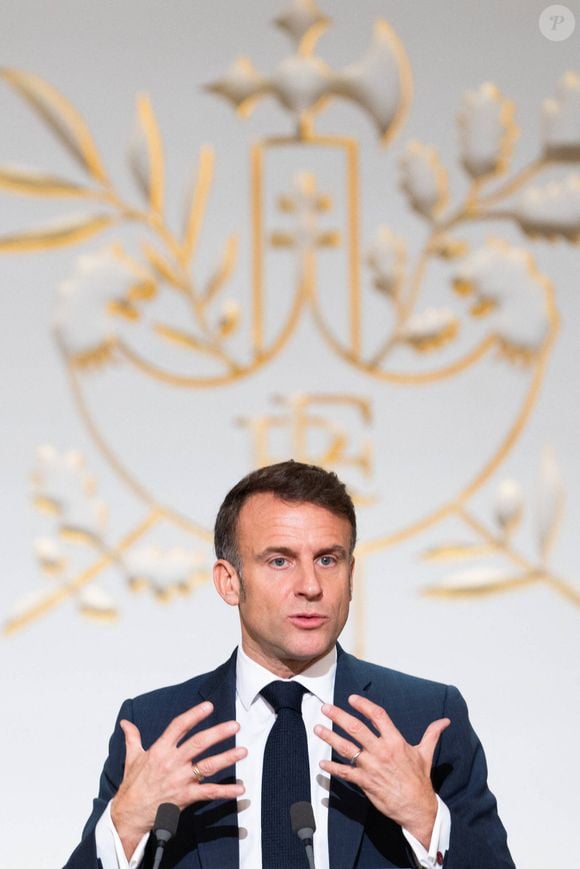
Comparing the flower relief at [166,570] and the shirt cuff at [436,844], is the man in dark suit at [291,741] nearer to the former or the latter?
the shirt cuff at [436,844]

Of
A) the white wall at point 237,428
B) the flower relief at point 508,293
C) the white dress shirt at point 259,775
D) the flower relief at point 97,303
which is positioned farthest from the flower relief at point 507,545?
the white dress shirt at point 259,775

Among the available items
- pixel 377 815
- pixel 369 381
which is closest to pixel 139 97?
pixel 369 381

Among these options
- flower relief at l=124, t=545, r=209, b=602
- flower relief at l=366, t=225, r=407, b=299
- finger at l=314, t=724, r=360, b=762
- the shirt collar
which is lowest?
finger at l=314, t=724, r=360, b=762

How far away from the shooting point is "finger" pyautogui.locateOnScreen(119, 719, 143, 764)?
210cm

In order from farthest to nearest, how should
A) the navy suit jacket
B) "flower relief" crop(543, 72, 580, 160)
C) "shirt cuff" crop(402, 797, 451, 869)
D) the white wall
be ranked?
1. "flower relief" crop(543, 72, 580, 160)
2. the white wall
3. the navy suit jacket
4. "shirt cuff" crop(402, 797, 451, 869)

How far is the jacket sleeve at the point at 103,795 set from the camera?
2066 millimetres

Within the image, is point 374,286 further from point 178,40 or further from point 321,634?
point 321,634

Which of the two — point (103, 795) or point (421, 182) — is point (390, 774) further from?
point (421, 182)

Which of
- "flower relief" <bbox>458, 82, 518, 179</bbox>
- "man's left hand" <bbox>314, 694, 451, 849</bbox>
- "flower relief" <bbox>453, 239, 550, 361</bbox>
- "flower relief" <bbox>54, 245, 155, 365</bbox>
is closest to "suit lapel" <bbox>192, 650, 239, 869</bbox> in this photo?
"man's left hand" <bbox>314, 694, 451, 849</bbox>

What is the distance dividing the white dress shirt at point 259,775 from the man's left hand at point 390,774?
0.03 meters

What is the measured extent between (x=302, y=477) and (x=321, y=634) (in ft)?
0.89

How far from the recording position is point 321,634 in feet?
7.08

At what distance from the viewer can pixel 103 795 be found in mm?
2281

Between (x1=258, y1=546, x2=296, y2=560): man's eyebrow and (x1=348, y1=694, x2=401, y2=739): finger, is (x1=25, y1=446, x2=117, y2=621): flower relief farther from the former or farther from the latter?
(x1=348, y1=694, x2=401, y2=739): finger
